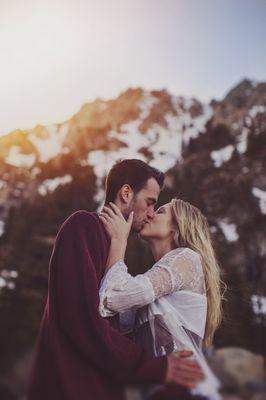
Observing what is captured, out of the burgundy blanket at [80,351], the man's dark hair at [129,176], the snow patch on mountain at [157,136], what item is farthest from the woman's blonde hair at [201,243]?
the snow patch on mountain at [157,136]

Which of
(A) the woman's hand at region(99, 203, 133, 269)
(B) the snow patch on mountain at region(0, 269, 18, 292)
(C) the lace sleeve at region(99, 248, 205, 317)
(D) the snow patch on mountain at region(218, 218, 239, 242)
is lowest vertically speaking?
(C) the lace sleeve at region(99, 248, 205, 317)

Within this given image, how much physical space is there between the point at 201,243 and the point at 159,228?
0.71 ft

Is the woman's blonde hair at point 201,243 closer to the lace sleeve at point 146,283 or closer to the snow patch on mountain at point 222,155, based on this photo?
the lace sleeve at point 146,283

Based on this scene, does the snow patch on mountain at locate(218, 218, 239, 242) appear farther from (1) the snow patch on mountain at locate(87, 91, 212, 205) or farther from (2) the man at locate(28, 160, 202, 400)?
(2) the man at locate(28, 160, 202, 400)

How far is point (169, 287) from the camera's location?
1897mm

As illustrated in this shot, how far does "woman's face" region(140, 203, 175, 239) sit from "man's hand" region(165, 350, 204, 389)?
64 cm

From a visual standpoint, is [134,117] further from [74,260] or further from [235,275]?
[74,260]

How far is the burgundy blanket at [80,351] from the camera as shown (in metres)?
1.68

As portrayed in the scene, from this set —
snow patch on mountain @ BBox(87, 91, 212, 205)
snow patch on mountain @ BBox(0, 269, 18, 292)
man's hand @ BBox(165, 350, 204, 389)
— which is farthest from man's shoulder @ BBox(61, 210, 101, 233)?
snow patch on mountain @ BBox(0, 269, 18, 292)

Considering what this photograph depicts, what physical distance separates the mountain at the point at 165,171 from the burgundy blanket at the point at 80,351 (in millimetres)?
3727

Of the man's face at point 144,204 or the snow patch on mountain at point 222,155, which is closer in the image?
the man's face at point 144,204

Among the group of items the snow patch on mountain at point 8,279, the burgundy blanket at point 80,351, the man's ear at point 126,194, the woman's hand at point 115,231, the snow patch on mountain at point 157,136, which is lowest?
the burgundy blanket at point 80,351

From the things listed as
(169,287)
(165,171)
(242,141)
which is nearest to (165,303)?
(169,287)

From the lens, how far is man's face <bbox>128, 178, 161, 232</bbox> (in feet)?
7.13
